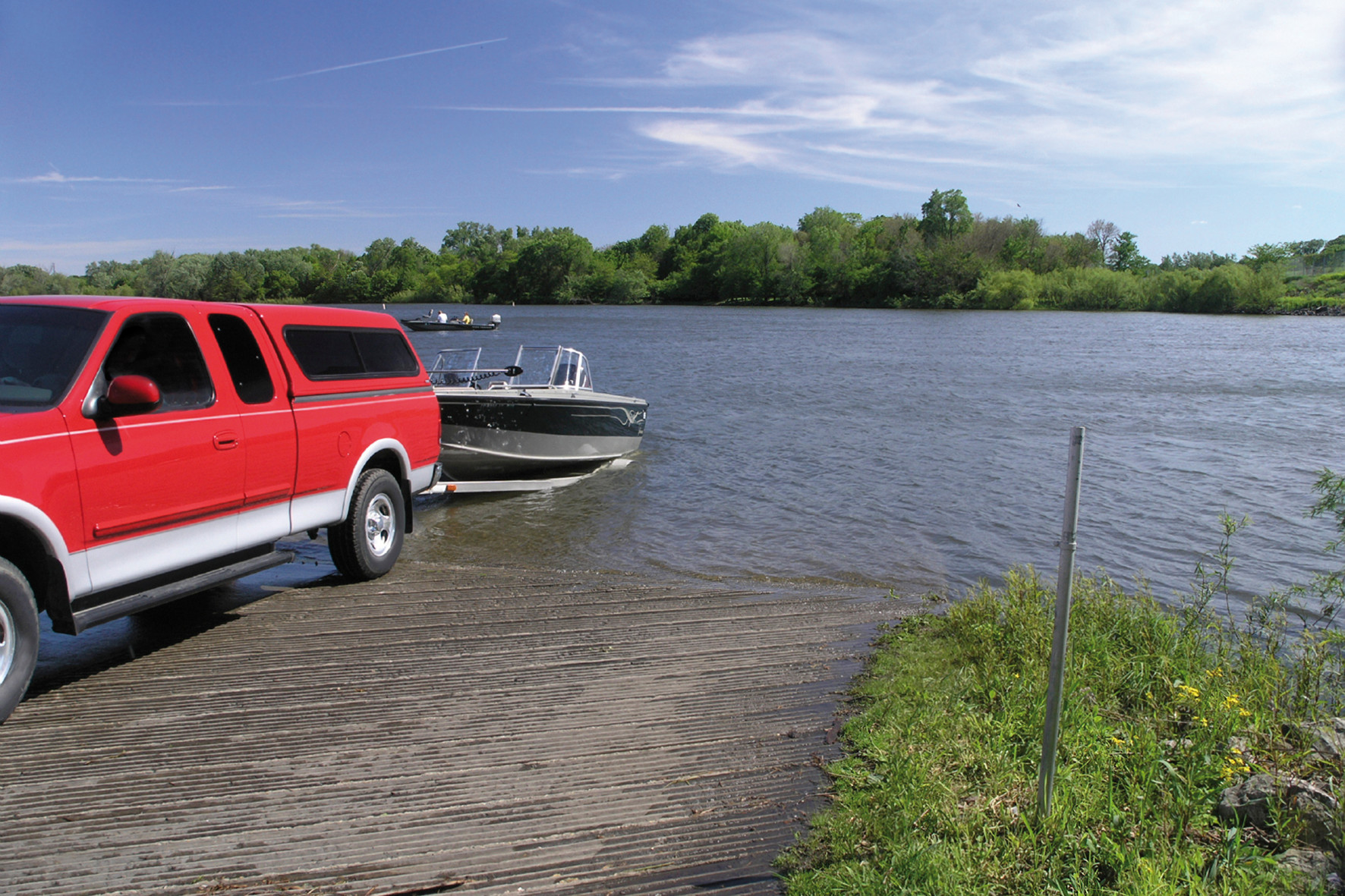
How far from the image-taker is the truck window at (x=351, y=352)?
22.5 ft

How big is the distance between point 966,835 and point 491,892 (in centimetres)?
189

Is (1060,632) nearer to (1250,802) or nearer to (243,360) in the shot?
(1250,802)

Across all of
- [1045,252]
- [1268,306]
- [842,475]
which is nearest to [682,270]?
[1045,252]

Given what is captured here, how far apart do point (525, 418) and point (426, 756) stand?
36.0 ft

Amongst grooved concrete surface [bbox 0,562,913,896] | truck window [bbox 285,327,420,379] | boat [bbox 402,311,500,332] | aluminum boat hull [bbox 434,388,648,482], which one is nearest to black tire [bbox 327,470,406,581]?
grooved concrete surface [bbox 0,562,913,896]

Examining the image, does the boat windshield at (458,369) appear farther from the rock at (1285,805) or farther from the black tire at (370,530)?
the rock at (1285,805)

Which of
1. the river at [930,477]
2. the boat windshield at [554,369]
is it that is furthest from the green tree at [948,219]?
the boat windshield at [554,369]

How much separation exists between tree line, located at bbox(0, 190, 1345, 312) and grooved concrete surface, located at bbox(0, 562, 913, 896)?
79.4m

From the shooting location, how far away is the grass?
135 inches

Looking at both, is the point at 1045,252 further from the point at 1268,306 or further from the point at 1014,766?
the point at 1014,766

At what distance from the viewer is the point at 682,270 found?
508ft

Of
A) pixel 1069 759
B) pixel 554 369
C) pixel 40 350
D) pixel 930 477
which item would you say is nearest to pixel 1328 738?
pixel 1069 759

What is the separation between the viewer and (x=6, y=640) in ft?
14.8

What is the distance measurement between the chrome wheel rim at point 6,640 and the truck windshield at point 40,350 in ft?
3.42
